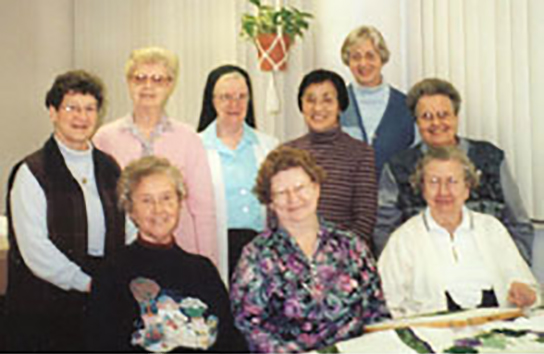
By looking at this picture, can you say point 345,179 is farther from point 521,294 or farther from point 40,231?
point 40,231

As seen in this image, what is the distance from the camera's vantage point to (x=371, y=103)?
2227 mm

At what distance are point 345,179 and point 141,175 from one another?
0.64m

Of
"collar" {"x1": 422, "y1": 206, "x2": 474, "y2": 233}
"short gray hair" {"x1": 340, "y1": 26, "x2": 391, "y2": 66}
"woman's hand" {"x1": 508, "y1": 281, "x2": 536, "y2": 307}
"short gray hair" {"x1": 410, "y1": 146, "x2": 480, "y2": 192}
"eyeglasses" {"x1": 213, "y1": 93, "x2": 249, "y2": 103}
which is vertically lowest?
"woman's hand" {"x1": 508, "y1": 281, "x2": 536, "y2": 307}

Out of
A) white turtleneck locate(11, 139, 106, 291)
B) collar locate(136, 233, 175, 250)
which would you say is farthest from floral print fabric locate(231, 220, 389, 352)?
white turtleneck locate(11, 139, 106, 291)

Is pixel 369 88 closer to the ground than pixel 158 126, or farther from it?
farther from it

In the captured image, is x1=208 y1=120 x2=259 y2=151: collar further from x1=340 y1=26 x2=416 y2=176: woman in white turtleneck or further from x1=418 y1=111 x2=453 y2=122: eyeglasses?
x1=418 y1=111 x2=453 y2=122: eyeglasses

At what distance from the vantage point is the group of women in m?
1.84

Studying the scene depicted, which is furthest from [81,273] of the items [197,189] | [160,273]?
[197,189]

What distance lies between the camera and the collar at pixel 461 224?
2229 millimetres

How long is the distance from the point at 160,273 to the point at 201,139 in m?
0.40

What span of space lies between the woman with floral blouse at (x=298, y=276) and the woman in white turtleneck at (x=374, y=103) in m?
0.26

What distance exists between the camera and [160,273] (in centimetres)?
189

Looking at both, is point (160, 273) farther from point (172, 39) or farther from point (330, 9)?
point (330, 9)

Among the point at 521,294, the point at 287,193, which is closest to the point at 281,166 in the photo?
the point at 287,193
